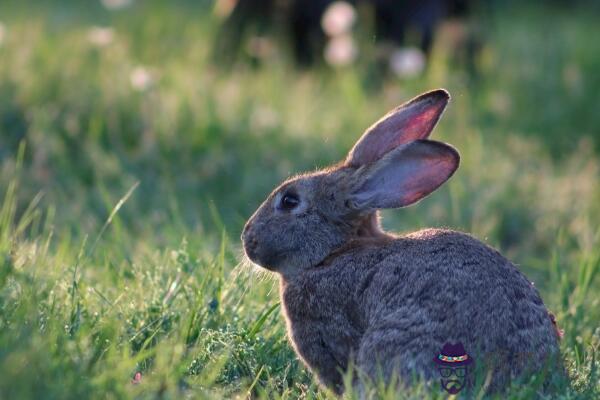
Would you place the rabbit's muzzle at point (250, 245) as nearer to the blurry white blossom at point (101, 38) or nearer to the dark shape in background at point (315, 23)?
the blurry white blossom at point (101, 38)

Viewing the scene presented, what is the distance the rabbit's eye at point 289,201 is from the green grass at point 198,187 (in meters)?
0.27

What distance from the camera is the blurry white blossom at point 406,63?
864 centimetres

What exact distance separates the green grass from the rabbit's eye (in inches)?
10.6

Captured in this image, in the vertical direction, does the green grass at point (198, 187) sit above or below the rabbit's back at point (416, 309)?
below

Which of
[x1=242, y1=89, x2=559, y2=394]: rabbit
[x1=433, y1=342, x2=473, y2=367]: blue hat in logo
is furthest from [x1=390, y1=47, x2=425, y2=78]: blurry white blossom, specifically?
[x1=433, y1=342, x2=473, y2=367]: blue hat in logo

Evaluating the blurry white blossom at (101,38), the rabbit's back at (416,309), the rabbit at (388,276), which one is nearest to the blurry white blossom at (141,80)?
the blurry white blossom at (101,38)

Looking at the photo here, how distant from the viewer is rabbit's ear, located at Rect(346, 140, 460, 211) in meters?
4.23

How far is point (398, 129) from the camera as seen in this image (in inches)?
181

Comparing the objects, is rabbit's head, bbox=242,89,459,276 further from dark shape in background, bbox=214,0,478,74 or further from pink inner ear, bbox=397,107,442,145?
dark shape in background, bbox=214,0,478,74

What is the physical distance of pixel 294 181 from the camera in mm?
4707

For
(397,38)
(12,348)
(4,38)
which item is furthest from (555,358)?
(397,38)

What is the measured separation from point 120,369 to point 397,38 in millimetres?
7402

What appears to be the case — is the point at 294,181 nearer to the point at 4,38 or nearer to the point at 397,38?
the point at 4,38

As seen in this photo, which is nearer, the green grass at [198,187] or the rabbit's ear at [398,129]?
the green grass at [198,187]
